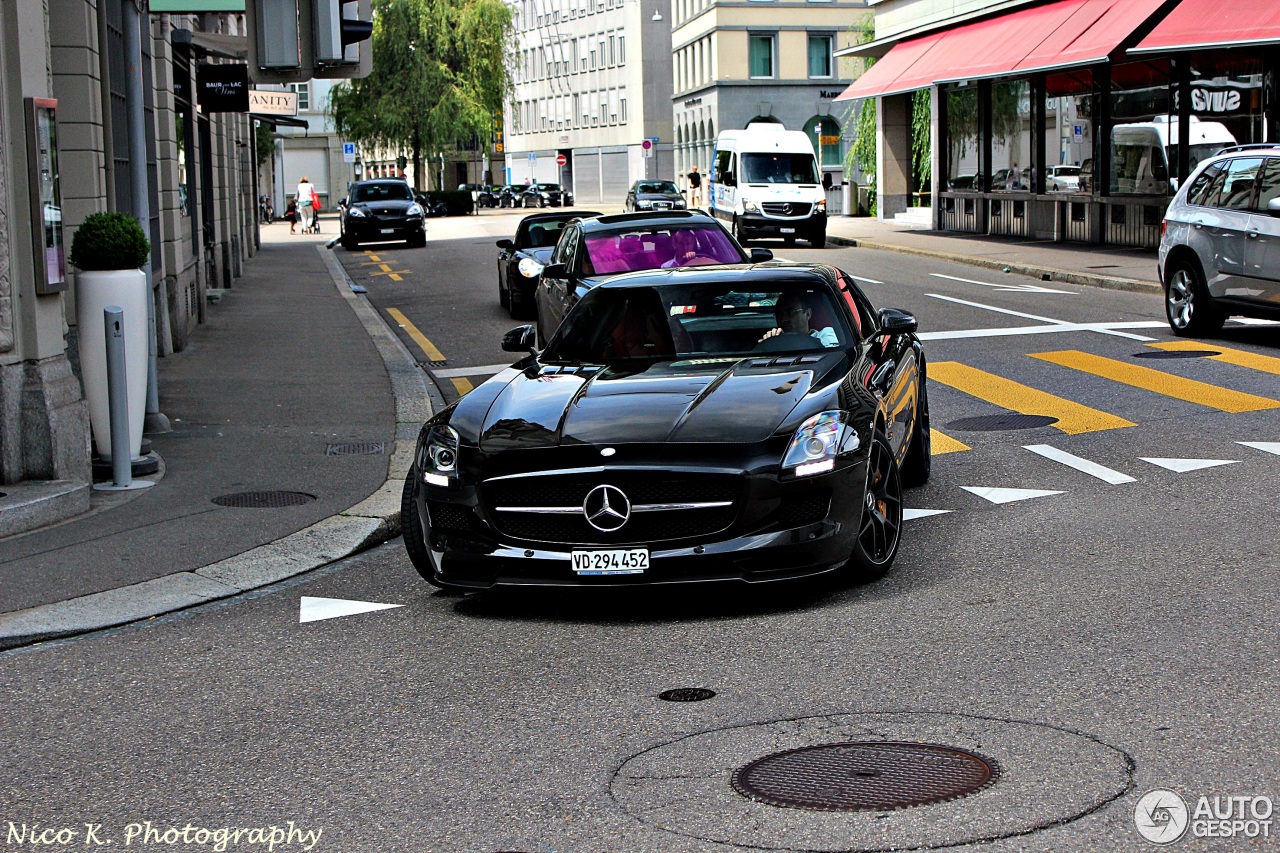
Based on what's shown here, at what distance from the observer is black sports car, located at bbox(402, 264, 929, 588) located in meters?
6.47

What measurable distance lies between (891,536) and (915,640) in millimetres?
1150

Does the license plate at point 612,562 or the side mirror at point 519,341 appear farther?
the side mirror at point 519,341

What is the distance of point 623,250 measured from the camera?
15.2 m

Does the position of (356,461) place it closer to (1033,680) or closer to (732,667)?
(732,667)

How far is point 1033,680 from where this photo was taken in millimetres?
5445

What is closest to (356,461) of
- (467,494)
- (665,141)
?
(467,494)

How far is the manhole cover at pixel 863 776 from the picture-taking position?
4402mm

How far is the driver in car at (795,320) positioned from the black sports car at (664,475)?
6.1 inches

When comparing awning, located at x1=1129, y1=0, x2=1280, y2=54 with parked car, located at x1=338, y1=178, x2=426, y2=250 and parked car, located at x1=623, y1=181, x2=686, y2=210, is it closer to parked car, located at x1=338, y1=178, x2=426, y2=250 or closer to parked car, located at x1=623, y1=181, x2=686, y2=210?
parked car, located at x1=338, y1=178, x2=426, y2=250

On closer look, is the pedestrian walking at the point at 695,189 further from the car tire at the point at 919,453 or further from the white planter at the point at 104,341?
the car tire at the point at 919,453

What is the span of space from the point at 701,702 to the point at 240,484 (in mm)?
5266

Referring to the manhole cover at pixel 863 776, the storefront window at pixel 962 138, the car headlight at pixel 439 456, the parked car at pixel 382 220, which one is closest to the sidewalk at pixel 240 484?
the car headlight at pixel 439 456

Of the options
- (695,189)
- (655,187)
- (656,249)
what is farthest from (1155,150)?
(695,189)

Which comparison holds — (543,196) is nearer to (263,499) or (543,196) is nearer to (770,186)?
(770,186)
